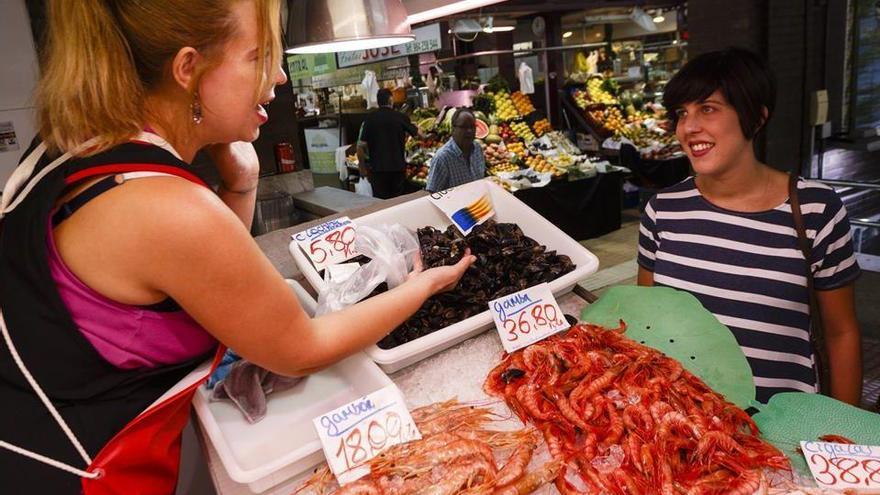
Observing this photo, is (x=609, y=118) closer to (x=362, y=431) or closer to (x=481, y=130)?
(x=481, y=130)

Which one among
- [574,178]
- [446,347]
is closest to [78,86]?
[446,347]

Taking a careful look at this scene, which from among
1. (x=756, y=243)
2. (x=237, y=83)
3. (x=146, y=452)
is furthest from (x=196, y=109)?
(x=756, y=243)

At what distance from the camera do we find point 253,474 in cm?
120

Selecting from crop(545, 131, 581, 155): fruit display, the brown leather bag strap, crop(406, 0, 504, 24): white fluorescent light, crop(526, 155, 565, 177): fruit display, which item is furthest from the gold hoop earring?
crop(545, 131, 581, 155): fruit display

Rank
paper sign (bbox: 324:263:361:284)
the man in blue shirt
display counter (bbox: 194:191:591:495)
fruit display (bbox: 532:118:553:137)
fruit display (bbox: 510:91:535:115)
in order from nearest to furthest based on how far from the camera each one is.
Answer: display counter (bbox: 194:191:591:495), paper sign (bbox: 324:263:361:284), the man in blue shirt, fruit display (bbox: 532:118:553:137), fruit display (bbox: 510:91:535:115)

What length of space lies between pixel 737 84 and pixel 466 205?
0.99 meters

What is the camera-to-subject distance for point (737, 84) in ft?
6.04

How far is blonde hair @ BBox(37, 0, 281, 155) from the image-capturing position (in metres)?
1.03

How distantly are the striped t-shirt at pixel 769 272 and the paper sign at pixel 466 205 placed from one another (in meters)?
0.72

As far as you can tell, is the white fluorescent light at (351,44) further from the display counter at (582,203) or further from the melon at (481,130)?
the melon at (481,130)

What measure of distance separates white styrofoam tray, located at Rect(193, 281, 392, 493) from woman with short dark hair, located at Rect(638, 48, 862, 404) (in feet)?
3.81

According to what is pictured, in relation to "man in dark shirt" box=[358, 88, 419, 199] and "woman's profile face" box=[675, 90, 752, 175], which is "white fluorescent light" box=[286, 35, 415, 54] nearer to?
"woman's profile face" box=[675, 90, 752, 175]

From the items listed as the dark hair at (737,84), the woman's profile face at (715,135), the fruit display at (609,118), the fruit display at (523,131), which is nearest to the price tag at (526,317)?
the woman's profile face at (715,135)

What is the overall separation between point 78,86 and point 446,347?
3.55 ft
